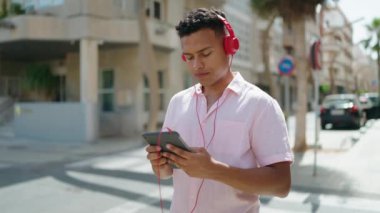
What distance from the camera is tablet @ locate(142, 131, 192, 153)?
1.48 m

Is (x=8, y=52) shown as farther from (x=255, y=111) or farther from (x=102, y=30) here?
(x=255, y=111)

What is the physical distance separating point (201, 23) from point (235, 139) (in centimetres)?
A: 49

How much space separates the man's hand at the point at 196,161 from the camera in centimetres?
146

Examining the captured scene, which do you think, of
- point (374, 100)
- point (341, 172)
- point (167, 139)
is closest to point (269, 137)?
point (167, 139)

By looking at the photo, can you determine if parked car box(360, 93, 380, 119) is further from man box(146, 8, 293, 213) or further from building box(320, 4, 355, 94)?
man box(146, 8, 293, 213)

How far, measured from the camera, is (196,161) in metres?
1.46

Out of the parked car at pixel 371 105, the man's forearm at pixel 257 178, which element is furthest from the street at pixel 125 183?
the parked car at pixel 371 105

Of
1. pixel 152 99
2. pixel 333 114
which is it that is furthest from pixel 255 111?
pixel 333 114

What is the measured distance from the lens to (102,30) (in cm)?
1552

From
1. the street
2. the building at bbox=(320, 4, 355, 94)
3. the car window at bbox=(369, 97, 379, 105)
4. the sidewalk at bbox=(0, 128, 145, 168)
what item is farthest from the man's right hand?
the building at bbox=(320, 4, 355, 94)

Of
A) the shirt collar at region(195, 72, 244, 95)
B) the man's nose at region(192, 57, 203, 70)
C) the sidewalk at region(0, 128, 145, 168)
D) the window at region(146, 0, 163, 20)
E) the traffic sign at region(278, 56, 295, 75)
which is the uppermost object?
the window at region(146, 0, 163, 20)

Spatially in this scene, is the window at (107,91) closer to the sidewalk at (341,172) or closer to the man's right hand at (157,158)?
the sidewalk at (341,172)

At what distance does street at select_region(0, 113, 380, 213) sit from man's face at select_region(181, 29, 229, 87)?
174 inches

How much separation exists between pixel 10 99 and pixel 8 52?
2794 mm
